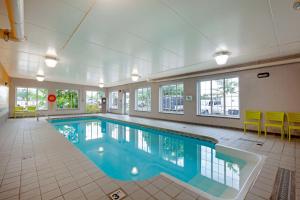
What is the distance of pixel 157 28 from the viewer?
2424mm

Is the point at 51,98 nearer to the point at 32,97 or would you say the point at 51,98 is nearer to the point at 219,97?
the point at 32,97

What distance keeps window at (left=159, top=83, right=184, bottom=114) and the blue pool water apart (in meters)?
2.46

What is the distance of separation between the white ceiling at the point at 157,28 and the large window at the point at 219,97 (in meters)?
1.74

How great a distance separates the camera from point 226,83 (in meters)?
5.50

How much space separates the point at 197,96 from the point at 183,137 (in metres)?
2.34

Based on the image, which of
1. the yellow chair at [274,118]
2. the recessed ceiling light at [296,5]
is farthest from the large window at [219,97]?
the recessed ceiling light at [296,5]

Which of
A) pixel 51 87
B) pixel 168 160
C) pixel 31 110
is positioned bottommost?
pixel 168 160

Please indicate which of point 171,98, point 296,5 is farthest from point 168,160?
point 171,98

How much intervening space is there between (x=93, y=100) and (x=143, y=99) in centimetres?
→ 495

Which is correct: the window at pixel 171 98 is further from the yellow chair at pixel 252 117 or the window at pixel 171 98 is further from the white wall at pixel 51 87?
the white wall at pixel 51 87

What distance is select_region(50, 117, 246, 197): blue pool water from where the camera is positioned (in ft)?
8.18

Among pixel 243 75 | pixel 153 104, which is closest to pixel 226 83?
pixel 243 75

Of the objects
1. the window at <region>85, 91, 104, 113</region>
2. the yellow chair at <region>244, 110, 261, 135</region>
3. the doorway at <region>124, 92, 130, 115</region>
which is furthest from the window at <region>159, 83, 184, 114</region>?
the window at <region>85, 91, 104, 113</region>

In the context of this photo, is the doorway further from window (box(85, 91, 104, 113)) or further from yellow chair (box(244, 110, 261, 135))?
yellow chair (box(244, 110, 261, 135))
